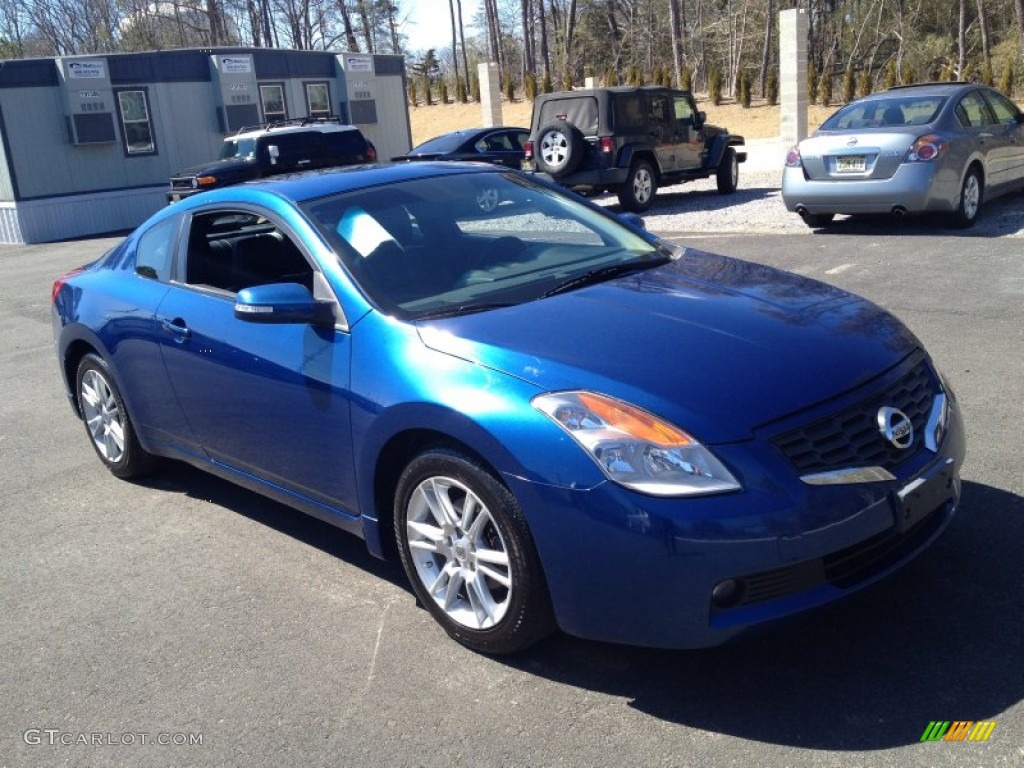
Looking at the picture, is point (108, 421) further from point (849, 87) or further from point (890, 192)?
point (849, 87)

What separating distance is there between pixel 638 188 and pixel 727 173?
2392 mm

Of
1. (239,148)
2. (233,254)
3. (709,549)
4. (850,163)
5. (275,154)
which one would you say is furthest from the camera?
(239,148)

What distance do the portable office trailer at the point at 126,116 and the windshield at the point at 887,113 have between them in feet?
56.0

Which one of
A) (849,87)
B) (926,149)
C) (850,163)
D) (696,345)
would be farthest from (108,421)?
(849,87)

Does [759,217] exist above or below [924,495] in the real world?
below

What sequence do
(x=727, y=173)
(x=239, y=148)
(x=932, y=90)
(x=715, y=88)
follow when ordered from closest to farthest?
(x=932, y=90), (x=727, y=173), (x=239, y=148), (x=715, y=88)

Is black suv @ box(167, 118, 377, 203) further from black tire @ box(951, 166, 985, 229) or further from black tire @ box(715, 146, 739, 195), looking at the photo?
black tire @ box(951, 166, 985, 229)

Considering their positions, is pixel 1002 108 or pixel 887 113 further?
pixel 1002 108

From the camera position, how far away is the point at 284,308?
3.86m

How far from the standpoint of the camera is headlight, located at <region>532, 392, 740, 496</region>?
2.93 meters

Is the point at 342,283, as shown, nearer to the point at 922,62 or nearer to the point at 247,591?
the point at 247,591

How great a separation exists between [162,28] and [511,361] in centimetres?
5946

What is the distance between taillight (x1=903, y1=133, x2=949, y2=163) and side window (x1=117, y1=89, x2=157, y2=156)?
18.8 meters
